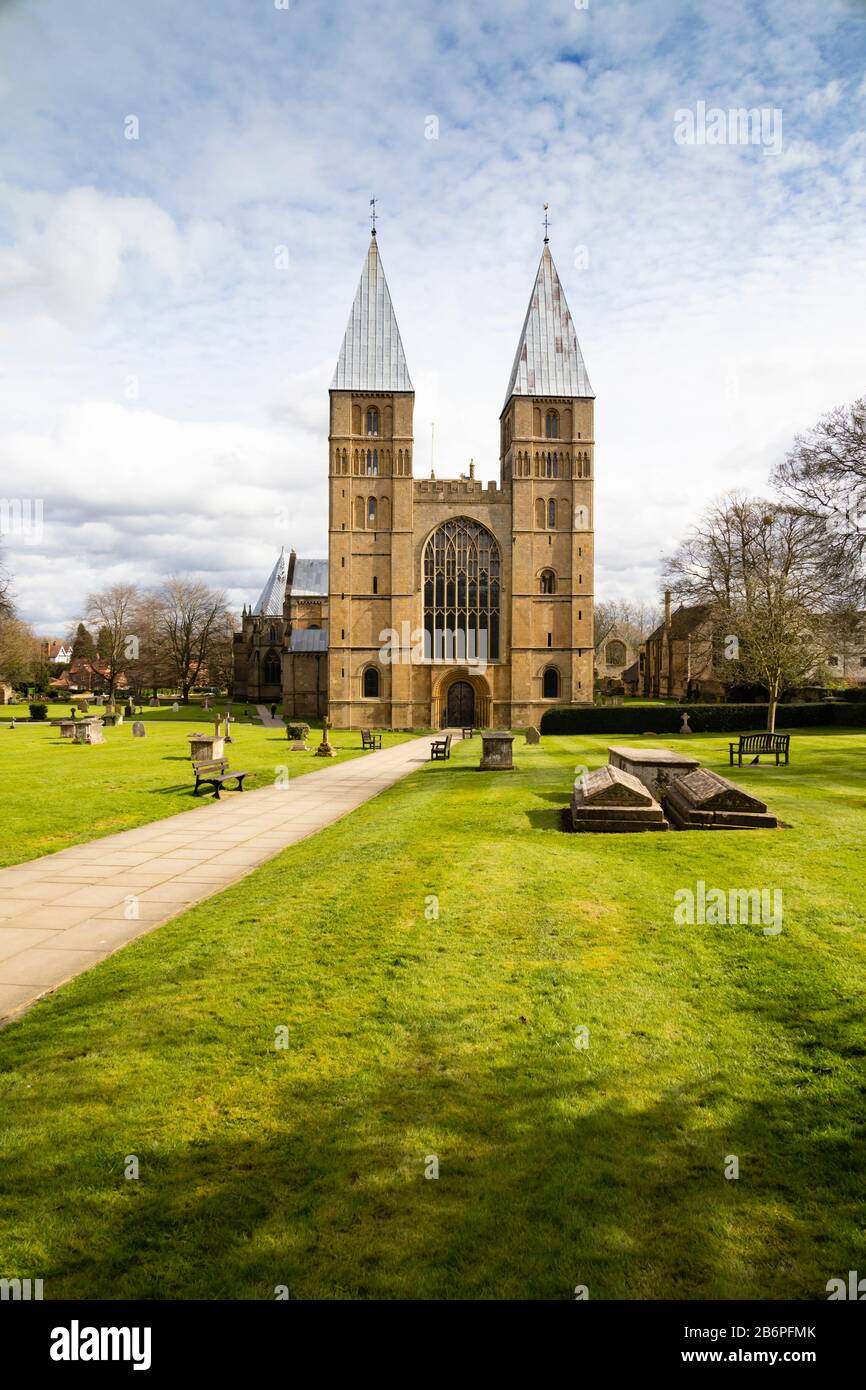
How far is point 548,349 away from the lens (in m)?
46.2

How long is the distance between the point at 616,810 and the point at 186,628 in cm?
6876

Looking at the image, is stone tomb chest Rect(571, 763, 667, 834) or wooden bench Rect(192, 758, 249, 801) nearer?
stone tomb chest Rect(571, 763, 667, 834)

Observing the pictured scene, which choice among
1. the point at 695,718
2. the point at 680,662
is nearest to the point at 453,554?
the point at 695,718

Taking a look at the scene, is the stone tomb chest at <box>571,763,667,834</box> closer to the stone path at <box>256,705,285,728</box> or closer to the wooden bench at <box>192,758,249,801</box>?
the wooden bench at <box>192,758,249,801</box>

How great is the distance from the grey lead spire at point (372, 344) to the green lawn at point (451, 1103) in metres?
42.0

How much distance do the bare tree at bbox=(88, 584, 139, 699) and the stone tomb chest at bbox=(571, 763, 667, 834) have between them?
65005mm

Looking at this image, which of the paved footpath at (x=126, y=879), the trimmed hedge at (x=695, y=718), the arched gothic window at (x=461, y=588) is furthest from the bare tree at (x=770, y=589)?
the paved footpath at (x=126, y=879)

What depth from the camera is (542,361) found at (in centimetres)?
4591

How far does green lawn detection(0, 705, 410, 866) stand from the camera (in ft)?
42.8

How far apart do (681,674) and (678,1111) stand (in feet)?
204

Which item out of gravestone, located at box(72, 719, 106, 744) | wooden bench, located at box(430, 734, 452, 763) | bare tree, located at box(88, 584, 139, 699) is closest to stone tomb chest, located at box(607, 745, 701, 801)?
wooden bench, located at box(430, 734, 452, 763)

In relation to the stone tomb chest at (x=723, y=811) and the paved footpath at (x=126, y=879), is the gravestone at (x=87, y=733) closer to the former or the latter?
the paved footpath at (x=126, y=879)
